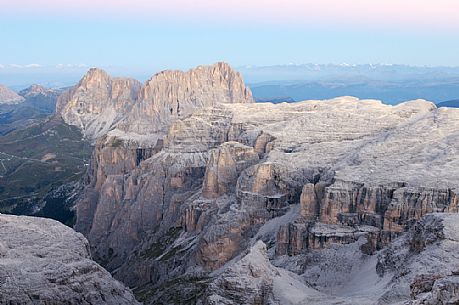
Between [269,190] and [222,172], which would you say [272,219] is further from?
[222,172]

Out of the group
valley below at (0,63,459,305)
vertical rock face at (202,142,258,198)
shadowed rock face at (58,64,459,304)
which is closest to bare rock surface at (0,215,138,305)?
valley below at (0,63,459,305)

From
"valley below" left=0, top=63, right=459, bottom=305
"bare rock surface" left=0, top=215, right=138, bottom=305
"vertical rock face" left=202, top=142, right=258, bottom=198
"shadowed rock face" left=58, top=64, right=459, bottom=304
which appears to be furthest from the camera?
"vertical rock face" left=202, top=142, right=258, bottom=198

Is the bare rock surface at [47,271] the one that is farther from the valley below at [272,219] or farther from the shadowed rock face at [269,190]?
the shadowed rock face at [269,190]

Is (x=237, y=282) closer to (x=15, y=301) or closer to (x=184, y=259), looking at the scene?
(x=15, y=301)

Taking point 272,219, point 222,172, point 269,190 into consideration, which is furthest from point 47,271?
point 222,172

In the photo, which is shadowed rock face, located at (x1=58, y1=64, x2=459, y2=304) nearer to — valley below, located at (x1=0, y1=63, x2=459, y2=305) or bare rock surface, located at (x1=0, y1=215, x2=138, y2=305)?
valley below, located at (x1=0, y1=63, x2=459, y2=305)

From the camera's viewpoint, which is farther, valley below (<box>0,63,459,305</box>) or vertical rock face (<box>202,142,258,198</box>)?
vertical rock face (<box>202,142,258,198</box>)

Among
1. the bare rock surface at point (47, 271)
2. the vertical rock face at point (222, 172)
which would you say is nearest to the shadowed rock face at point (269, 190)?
the vertical rock face at point (222, 172)
